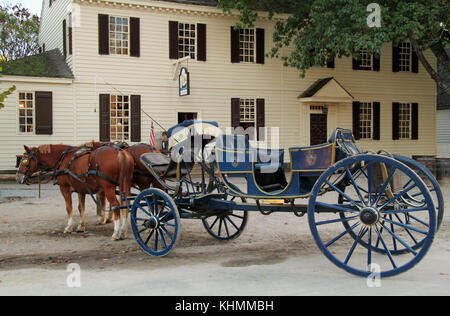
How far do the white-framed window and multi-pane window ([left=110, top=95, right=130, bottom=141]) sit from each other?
14.2m

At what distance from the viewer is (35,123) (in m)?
18.9

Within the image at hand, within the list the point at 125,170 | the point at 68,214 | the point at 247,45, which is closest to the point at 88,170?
the point at 125,170

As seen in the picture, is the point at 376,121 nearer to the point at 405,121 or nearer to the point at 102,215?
the point at 405,121

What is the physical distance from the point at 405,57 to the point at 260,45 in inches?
331

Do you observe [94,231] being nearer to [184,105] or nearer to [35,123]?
[35,123]

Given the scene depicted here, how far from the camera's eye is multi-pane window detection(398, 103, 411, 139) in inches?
1004

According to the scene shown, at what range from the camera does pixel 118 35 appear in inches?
790

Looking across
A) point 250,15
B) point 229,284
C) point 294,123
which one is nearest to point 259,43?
point 250,15

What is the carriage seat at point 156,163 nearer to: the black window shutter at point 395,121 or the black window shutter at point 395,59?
the black window shutter at point 395,121

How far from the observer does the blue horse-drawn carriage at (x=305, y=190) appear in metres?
Answer: 5.78

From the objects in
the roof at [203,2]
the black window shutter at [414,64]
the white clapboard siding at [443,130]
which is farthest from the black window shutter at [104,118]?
the white clapboard siding at [443,130]

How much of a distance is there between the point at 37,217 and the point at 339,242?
263 inches

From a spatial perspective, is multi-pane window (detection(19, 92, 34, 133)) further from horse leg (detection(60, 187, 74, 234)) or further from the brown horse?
horse leg (detection(60, 187, 74, 234))

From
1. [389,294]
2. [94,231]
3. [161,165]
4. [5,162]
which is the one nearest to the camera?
[389,294]
